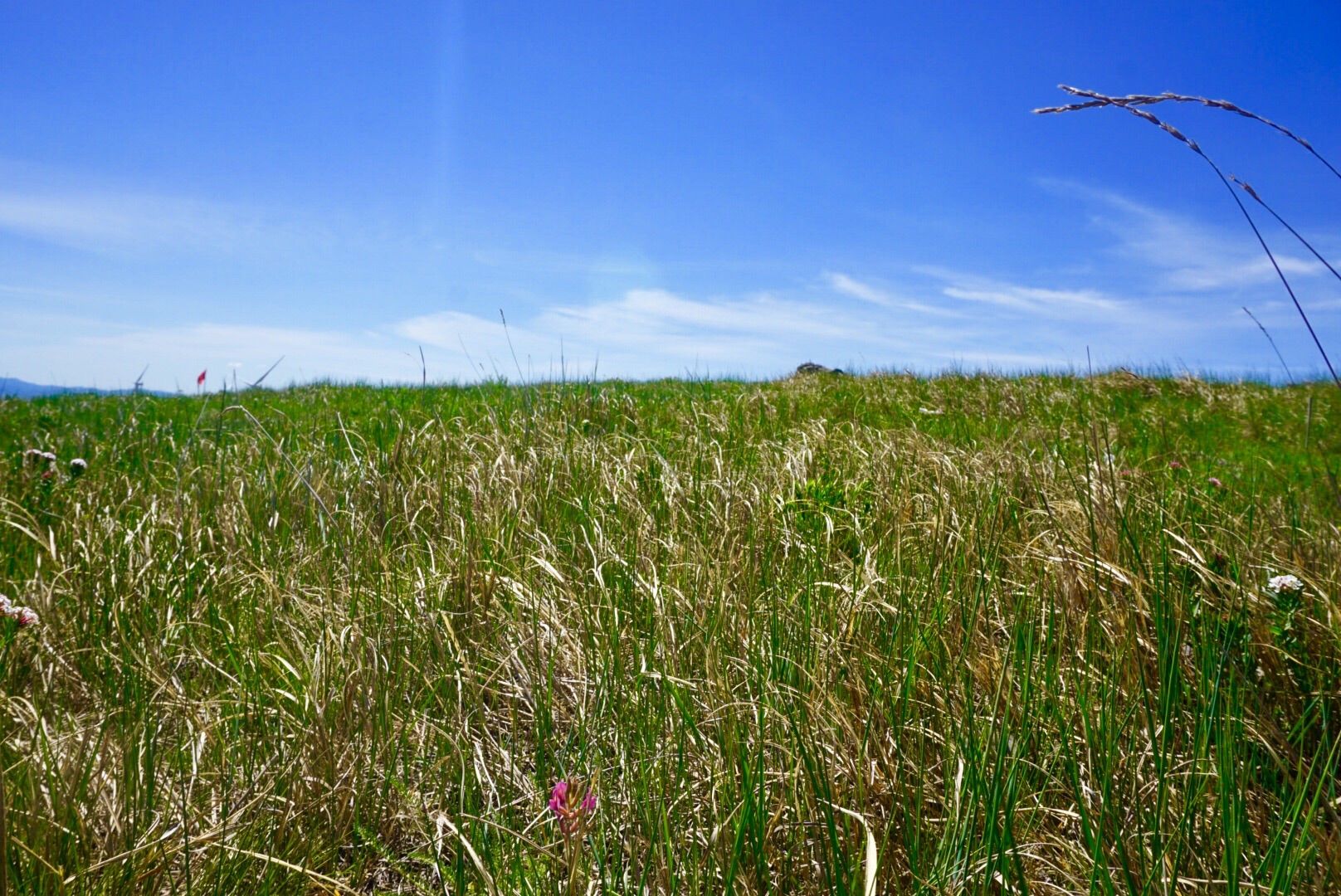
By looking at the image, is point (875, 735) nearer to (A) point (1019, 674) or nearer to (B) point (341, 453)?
(A) point (1019, 674)

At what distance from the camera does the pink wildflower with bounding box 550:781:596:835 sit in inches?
52.8

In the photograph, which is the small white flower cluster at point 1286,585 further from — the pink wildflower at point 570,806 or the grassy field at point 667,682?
the pink wildflower at point 570,806

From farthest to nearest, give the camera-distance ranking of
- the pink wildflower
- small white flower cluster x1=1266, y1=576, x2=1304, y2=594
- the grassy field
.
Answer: small white flower cluster x1=1266, y1=576, x2=1304, y2=594 < the grassy field < the pink wildflower

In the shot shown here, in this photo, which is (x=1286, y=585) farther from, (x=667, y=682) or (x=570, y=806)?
(x=570, y=806)

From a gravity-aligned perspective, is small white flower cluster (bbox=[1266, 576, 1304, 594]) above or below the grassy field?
above

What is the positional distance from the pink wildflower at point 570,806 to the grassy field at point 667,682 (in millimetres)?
25

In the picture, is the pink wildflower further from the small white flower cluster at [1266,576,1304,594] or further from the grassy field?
the small white flower cluster at [1266,576,1304,594]

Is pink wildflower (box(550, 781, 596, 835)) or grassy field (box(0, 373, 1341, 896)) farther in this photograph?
grassy field (box(0, 373, 1341, 896))

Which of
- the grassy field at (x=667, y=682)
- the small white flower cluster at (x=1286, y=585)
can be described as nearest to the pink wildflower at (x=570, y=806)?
the grassy field at (x=667, y=682)

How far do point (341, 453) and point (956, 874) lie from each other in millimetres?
4370

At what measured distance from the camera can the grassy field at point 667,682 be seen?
1.54m

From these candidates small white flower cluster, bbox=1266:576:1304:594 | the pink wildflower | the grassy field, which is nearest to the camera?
the pink wildflower

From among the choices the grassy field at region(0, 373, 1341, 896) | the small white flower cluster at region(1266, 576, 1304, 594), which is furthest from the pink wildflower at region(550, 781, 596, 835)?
the small white flower cluster at region(1266, 576, 1304, 594)

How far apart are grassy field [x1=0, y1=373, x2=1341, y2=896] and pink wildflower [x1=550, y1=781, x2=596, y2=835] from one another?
25 mm
